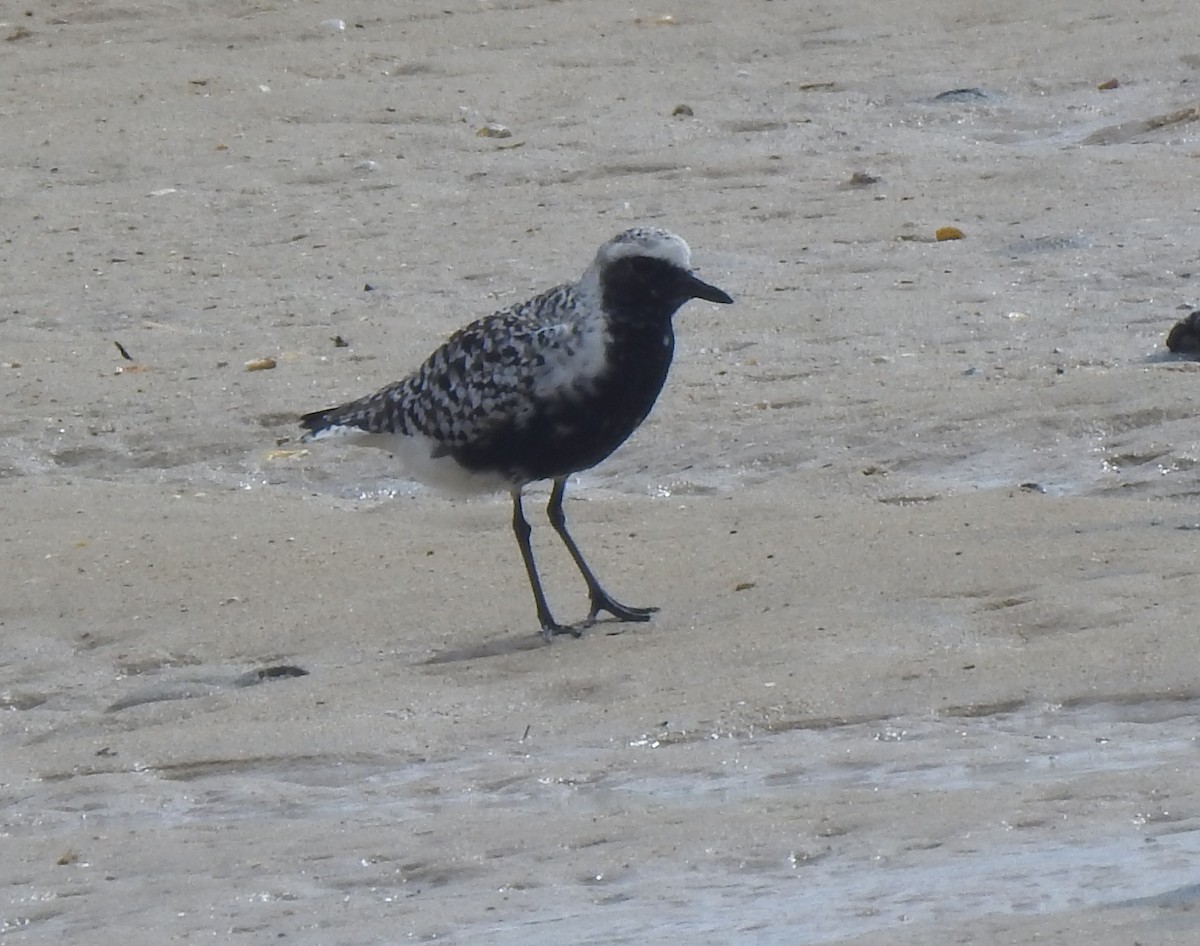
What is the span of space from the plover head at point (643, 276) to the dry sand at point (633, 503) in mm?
840

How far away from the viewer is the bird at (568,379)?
23.5 ft

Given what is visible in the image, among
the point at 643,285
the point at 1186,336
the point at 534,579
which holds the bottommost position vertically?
the point at 534,579

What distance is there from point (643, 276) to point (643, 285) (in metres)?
0.03

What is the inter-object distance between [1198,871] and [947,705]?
4.68 feet

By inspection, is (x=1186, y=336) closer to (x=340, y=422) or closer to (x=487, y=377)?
(x=487, y=377)

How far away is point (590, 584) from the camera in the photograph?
23.8 feet

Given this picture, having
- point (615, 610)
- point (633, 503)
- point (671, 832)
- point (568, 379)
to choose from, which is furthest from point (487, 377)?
point (671, 832)

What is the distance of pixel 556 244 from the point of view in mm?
11422

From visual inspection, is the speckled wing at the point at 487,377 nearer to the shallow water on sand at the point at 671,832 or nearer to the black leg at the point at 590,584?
the black leg at the point at 590,584

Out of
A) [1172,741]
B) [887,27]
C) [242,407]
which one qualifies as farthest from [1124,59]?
[1172,741]

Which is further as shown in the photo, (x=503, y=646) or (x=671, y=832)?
(x=503, y=646)

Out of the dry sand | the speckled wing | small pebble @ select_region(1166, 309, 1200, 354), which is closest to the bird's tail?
the speckled wing

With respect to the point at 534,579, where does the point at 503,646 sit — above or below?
below

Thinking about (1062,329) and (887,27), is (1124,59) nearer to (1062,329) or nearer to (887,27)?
(887,27)
